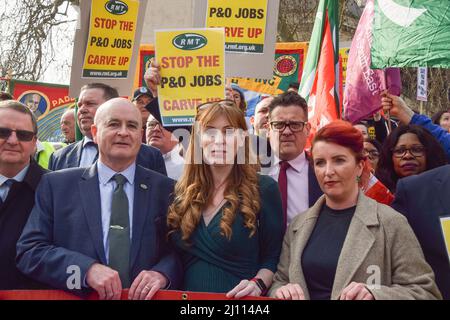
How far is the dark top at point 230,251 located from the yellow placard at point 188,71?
1493 mm

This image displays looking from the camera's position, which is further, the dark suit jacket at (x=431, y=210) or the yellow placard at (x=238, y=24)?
the yellow placard at (x=238, y=24)

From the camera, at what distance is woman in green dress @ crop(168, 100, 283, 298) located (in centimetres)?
374

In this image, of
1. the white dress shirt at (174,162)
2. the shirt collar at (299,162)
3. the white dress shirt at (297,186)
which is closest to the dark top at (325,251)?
the white dress shirt at (297,186)

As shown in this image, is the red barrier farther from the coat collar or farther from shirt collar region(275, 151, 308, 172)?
shirt collar region(275, 151, 308, 172)

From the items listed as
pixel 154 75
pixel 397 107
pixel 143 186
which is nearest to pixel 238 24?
pixel 154 75

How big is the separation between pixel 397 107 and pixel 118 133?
2228 mm

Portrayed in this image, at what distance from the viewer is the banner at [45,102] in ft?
43.1

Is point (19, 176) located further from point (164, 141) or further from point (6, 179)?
point (164, 141)

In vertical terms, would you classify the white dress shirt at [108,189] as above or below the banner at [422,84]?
below

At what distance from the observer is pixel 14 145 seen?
4.16 m

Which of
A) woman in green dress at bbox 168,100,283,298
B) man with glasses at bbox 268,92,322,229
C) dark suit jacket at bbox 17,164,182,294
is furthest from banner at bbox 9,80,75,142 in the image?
woman in green dress at bbox 168,100,283,298

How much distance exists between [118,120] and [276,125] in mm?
1218

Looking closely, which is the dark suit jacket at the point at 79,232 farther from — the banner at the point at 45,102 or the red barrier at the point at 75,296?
the banner at the point at 45,102
